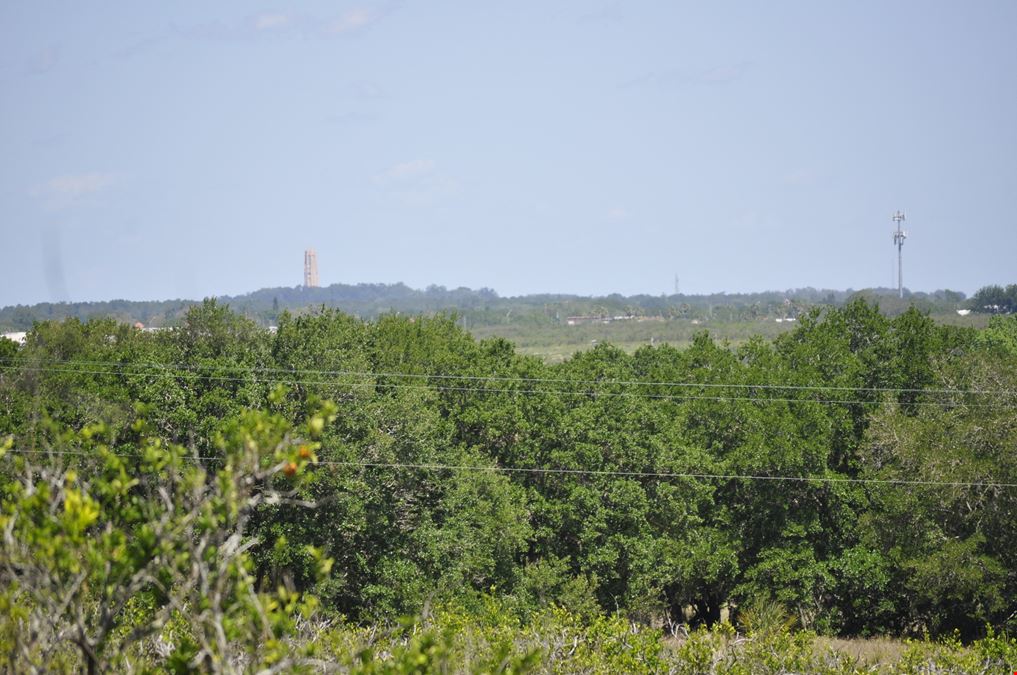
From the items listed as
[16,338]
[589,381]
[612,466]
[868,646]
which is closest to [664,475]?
→ [612,466]

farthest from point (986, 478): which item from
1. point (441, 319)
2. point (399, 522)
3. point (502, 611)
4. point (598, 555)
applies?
point (441, 319)

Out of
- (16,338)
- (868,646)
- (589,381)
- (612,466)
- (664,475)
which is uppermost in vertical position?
(16,338)

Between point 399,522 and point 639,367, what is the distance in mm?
21349

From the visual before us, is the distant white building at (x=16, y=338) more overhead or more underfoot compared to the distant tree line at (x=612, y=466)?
more overhead

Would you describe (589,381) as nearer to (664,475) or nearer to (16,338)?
(664,475)

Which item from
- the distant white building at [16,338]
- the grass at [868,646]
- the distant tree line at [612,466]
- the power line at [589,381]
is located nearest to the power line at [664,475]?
the distant tree line at [612,466]

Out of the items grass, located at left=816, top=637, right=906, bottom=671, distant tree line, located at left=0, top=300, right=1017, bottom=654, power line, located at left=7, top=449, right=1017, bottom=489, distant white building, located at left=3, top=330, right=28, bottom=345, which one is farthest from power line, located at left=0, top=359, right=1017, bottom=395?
grass, located at left=816, top=637, right=906, bottom=671

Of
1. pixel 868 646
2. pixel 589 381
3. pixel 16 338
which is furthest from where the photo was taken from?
pixel 16 338

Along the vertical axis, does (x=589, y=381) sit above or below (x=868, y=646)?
above

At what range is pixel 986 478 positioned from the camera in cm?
3391

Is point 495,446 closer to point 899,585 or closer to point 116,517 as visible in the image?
point 899,585

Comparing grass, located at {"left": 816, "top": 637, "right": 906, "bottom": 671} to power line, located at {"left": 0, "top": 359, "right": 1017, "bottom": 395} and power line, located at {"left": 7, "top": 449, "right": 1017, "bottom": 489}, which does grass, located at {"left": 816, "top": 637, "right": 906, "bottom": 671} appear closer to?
power line, located at {"left": 7, "top": 449, "right": 1017, "bottom": 489}

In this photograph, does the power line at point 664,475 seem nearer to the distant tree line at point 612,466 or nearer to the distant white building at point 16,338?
the distant tree line at point 612,466

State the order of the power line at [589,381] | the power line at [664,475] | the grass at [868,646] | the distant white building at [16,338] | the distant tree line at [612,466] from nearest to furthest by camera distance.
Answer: the grass at [868,646]
the distant tree line at [612,466]
the power line at [664,475]
the power line at [589,381]
the distant white building at [16,338]
